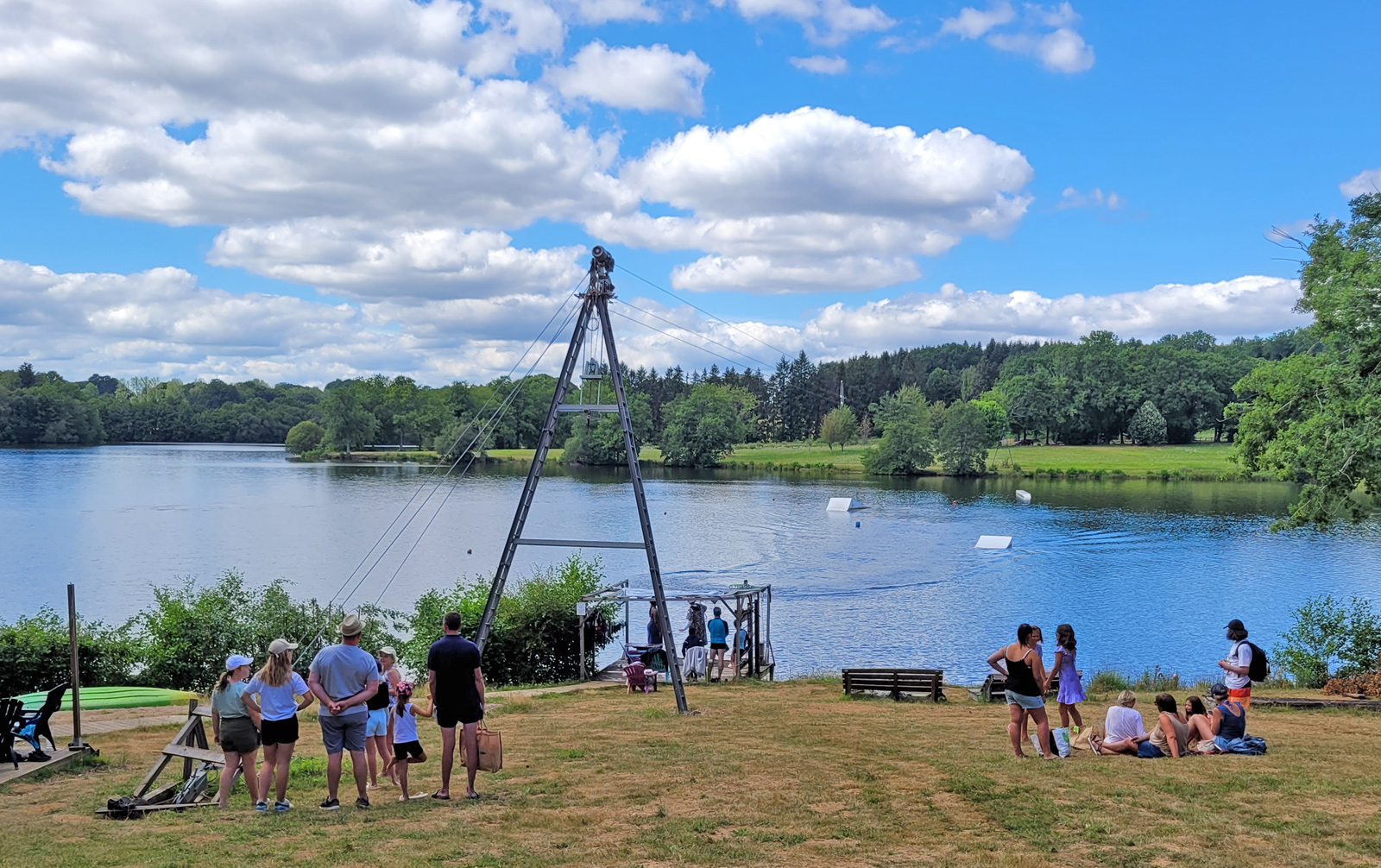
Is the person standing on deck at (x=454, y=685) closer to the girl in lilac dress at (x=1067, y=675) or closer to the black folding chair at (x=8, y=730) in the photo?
the black folding chair at (x=8, y=730)

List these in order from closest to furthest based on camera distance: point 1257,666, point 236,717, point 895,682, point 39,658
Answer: point 236,717
point 1257,666
point 895,682
point 39,658

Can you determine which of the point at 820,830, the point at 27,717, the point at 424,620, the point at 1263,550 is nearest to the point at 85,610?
the point at 424,620

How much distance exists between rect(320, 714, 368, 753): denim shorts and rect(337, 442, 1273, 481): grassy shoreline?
92.9 metres

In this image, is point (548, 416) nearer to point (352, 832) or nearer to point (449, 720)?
point (449, 720)

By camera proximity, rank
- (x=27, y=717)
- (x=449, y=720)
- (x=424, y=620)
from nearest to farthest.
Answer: (x=449, y=720)
(x=27, y=717)
(x=424, y=620)

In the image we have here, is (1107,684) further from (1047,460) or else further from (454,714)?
(1047,460)

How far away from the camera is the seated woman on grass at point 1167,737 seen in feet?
36.1

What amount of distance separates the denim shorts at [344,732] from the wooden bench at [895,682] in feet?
36.3

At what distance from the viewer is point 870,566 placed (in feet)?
156

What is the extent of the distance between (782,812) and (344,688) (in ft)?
12.9

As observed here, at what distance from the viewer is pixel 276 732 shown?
28.6 ft

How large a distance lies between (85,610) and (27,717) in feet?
85.4

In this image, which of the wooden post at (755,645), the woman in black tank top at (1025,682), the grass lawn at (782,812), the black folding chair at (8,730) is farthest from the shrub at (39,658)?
the woman in black tank top at (1025,682)

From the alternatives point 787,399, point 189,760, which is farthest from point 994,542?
point 787,399
